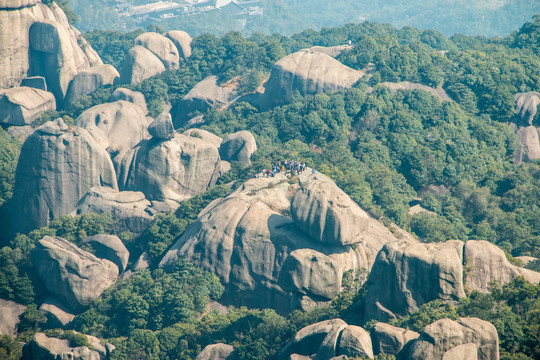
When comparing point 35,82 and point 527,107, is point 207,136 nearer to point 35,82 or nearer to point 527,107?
point 35,82

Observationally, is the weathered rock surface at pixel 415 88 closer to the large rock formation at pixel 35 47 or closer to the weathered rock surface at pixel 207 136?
the weathered rock surface at pixel 207 136

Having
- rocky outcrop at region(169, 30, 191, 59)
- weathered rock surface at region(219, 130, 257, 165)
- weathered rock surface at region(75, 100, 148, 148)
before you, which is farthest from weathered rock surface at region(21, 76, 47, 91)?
weathered rock surface at region(219, 130, 257, 165)

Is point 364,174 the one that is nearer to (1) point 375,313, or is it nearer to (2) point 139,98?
(1) point 375,313

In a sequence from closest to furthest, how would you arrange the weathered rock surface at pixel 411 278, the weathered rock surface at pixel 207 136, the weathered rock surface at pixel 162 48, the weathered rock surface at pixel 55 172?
the weathered rock surface at pixel 411 278
the weathered rock surface at pixel 55 172
the weathered rock surface at pixel 207 136
the weathered rock surface at pixel 162 48

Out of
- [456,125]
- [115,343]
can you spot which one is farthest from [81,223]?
[456,125]

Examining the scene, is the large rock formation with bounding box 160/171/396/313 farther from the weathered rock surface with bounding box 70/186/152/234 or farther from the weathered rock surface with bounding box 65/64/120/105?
the weathered rock surface with bounding box 65/64/120/105

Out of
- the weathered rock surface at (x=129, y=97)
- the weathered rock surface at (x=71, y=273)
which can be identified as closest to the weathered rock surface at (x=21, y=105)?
the weathered rock surface at (x=129, y=97)
